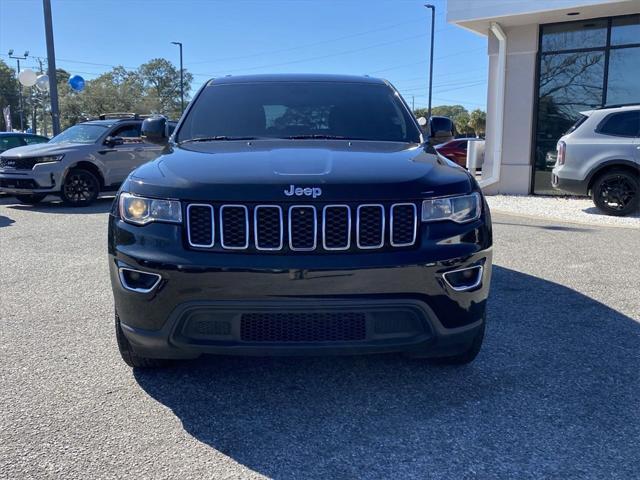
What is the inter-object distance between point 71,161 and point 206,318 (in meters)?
9.67

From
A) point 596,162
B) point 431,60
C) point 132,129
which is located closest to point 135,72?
point 431,60

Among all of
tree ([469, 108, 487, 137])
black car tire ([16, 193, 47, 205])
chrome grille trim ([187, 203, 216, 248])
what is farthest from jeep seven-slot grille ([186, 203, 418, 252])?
tree ([469, 108, 487, 137])

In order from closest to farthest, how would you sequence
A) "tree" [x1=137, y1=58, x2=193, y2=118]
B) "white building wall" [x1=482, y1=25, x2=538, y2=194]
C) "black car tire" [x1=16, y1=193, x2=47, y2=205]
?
"black car tire" [x1=16, y1=193, x2=47, y2=205] → "white building wall" [x1=482, y1=25, x2=538, y2=194] → "tree" [x1=137, y1=58, x2=193, y2=118]

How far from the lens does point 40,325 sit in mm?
4121

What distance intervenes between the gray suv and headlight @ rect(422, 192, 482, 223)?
9.38m

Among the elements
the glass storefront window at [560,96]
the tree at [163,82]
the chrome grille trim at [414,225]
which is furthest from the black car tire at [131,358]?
the tree at [163,82]

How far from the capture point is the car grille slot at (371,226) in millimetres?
2627

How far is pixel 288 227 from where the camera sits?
2.59 meters

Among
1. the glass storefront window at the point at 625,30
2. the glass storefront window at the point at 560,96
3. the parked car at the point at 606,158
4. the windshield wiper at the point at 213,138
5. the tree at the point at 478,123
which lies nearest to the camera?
the windshield wiper at the point at 213,138

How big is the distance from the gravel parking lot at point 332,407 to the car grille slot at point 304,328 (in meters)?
0.43

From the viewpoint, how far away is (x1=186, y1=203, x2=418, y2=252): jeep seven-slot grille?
102 inches

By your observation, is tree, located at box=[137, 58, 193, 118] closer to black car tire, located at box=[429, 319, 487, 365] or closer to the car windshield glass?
the car windshield glass

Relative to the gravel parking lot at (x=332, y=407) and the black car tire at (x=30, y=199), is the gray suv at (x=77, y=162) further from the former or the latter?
the gravel parking lot at (x=332, y=407)


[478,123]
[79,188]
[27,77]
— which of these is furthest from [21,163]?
[478,123]
